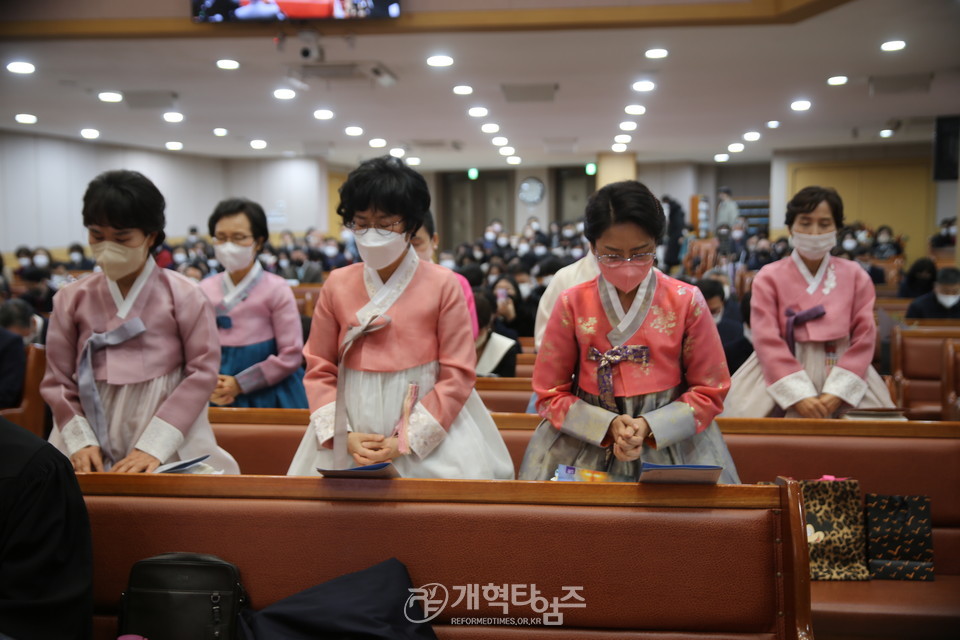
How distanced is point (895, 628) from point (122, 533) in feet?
7.00

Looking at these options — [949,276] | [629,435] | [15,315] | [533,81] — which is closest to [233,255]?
[629,435]

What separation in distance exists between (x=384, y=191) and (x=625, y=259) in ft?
2.15

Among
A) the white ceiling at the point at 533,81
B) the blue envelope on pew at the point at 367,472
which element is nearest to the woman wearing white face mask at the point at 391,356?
the blue envelope on pew at the point at 367,472

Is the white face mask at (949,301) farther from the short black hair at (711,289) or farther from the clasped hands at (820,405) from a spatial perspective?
the clasped hands at (820,405)

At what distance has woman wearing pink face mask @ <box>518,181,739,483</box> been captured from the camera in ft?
7.18

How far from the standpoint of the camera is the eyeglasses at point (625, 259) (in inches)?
86.2

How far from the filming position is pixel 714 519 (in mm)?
1933

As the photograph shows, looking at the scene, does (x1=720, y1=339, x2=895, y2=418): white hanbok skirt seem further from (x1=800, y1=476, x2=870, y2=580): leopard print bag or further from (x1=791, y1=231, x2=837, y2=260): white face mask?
(x1=800, y1=476, x2=870, y2=580): leopard print bag

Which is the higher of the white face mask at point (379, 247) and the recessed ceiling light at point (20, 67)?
the recessed ceiling light at point (20, 67)

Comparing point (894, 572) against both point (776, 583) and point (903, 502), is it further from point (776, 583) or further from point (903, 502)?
point (776, 583)

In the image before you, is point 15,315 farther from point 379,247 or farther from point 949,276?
point 949,276

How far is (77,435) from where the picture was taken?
7.97 feet

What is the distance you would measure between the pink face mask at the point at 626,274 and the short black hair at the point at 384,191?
1.72ft

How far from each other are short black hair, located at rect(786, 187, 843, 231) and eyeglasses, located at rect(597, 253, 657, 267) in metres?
1.44
